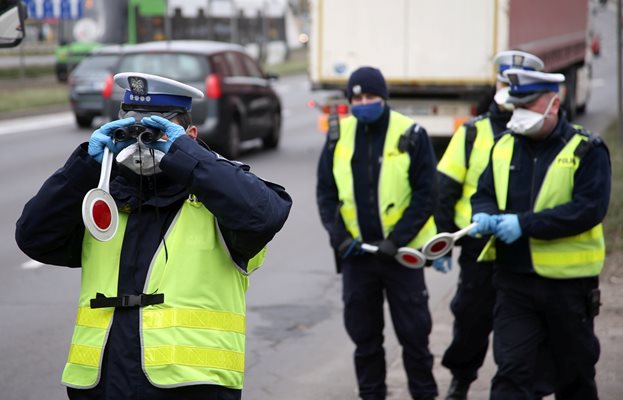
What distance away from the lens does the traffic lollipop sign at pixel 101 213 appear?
3.52m

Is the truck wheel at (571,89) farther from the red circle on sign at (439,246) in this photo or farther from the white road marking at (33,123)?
the red circle on sign at (439,246)

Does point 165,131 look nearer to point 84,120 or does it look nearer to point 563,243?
point 563,243

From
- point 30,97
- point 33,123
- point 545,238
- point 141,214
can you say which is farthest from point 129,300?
point 30,97

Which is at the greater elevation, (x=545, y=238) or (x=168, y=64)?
(x=545, y=238)

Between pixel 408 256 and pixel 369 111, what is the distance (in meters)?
0.82

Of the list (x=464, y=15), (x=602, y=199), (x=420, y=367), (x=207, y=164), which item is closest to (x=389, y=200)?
(x=420, y=367)

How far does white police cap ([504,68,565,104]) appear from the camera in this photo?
5641mm

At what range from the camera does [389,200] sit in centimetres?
652

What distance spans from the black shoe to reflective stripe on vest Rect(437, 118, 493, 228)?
0.86m

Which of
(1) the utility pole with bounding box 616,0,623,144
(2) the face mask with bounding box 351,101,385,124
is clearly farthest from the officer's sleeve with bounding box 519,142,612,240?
(1) the utility pole with bounding box 616,0,623,144

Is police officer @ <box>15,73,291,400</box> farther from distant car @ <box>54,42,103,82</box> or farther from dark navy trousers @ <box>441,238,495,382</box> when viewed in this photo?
distant car @ <box>54,42,103,82</box>

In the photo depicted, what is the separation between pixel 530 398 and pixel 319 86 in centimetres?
1247

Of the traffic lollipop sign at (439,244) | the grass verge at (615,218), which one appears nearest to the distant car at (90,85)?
the grass verge at (615,218)

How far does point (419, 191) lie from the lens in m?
6.51
